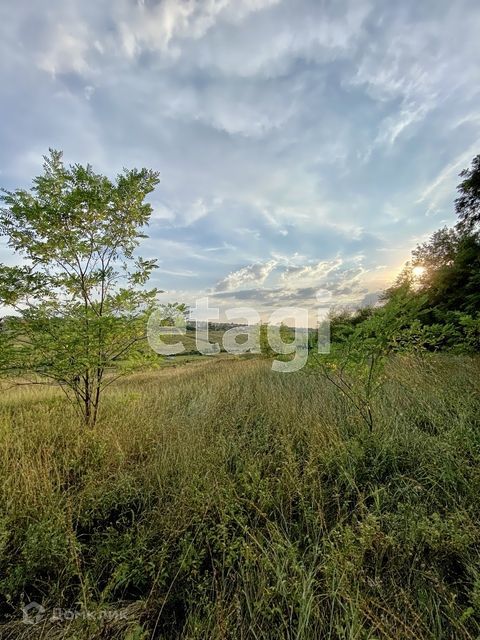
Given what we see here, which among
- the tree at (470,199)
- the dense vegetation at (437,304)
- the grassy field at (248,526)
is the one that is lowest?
the grassy field at (248,526)

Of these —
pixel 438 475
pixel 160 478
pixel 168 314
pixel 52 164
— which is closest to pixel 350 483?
pixel 438 475

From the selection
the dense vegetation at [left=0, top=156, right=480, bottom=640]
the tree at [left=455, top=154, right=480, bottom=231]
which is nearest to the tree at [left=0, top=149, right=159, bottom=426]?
the dense vegetation at [left=0, top=156, right=480, bottom=640]

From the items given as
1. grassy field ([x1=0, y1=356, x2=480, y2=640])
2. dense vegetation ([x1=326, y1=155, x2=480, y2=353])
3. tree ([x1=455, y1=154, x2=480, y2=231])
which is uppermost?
tree ([x1=455, y1=154, x2=480, y2=231])

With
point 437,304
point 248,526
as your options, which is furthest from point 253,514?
point 437,304

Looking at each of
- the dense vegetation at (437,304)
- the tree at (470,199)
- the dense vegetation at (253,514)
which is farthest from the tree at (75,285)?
the tree at (470,199)

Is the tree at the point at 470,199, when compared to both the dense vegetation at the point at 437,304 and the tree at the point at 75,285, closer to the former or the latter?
the dense vegetation at the point at 437,304

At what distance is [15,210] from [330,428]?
16.1 ft

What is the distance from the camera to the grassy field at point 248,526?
1534 mm

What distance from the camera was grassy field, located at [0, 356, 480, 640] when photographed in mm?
1534

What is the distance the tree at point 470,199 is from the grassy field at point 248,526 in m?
11.5

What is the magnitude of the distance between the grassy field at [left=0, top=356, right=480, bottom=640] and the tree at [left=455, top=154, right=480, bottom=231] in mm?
11485

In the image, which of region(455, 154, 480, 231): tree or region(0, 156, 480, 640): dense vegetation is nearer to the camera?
region(0, 156, 480, 640): dense vegetation

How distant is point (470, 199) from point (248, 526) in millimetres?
15491

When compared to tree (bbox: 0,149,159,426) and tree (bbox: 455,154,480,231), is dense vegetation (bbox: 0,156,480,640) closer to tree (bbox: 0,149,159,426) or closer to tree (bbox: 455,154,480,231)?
tree (bbox: 0,149,159,426)
